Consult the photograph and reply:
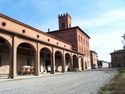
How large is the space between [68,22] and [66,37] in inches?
358

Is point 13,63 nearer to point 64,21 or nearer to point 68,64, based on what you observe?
point 68,64

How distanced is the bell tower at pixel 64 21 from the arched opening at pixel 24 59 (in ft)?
98.3

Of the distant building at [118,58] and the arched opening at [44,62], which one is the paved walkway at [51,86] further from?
the distant building at [118,58]

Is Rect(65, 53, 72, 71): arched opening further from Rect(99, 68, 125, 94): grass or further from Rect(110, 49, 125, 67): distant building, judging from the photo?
Rect(110, 49, 125, 67): distant building

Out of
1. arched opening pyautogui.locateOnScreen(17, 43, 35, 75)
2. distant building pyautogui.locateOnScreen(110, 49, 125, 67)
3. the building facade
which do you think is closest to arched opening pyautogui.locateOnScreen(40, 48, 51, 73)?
the building facade

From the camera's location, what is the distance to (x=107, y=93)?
9.09 metres

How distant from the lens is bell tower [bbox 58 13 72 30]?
60312 millimetres

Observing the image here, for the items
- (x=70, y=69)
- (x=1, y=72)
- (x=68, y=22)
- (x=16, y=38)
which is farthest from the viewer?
(x=68, y=22)

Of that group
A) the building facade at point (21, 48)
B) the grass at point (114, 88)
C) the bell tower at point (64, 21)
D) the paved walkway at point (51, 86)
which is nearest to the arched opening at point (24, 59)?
the building facade at point (21, 48)

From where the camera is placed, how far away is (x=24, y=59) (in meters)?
30.5

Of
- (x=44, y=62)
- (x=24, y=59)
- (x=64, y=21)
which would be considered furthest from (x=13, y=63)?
(x=64, y=21)

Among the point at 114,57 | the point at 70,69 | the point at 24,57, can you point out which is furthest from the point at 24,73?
the point at 114,57

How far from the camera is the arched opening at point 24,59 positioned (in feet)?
92.8

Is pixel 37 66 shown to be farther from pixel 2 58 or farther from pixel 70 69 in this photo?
pixel 70 69
